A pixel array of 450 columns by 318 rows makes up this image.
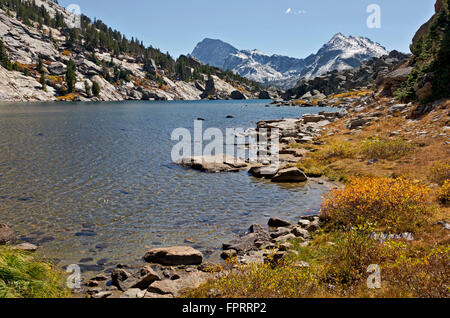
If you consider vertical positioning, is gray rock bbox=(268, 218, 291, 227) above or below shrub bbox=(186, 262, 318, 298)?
below

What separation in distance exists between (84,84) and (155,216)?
188 meters

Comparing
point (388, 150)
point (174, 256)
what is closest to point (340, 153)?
point (388, 150)

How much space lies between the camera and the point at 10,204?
1748 centimetres

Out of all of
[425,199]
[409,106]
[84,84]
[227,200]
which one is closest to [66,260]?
[227,200]

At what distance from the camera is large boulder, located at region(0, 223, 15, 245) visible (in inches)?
513

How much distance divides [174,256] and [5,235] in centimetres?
809

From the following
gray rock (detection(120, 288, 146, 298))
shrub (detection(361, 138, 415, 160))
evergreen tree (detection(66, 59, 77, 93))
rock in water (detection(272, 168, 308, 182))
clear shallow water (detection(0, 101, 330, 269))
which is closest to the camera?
gray rock (detection(120, 288, 146, 298))

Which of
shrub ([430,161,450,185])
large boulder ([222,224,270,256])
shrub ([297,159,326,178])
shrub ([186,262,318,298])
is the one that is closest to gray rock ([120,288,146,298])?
shrub ([186,262,318,298])

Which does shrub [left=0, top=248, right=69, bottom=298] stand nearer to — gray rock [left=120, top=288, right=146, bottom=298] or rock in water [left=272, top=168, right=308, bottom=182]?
gray rock [left=120, top=288, right=146, bottom=298]

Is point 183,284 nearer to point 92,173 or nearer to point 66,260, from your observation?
point 66,260

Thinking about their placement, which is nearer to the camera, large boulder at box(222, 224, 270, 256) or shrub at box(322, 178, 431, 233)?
shrub at box(322, 178, 431, 233)

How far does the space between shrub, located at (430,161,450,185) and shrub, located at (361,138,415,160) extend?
18.2 feet

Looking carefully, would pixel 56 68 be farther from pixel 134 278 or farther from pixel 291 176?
pixel 134 278

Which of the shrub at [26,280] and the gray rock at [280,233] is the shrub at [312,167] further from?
the shrub at [26,280]
